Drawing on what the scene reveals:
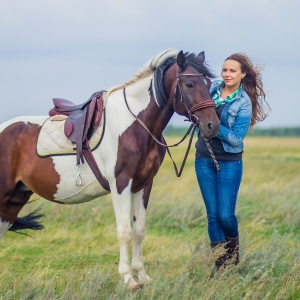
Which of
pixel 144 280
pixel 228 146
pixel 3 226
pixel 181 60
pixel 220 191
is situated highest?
pixel 181 60

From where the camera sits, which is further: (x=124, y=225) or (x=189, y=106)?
(x=124, y=225)

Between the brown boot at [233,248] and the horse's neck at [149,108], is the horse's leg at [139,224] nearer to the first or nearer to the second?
the horse's neck at [149,108]

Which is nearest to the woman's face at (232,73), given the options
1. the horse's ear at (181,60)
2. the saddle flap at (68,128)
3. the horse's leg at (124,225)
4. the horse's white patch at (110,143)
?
the horse's ear at (181,60)

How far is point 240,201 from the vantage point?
12609 millimetres

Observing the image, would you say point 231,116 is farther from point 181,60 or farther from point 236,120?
point 181,60

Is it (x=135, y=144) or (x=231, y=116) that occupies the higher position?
(x=231, y=116)

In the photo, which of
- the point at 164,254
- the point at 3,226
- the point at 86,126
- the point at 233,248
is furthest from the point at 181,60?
the point at 164,254

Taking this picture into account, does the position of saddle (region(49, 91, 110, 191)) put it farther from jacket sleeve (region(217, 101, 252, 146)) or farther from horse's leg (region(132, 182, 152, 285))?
jacket sleeve (region(217, 101, 252, 146))

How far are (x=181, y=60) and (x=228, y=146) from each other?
0.98m

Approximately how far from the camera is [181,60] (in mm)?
5457

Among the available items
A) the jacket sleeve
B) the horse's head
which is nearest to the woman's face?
the jacket sleeve

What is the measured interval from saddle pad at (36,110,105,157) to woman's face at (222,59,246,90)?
1.21m

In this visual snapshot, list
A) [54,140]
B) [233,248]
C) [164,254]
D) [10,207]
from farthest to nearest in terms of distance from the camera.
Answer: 1. [164,254]
2. [10,207]
3. [233,248]
4. [54,140]

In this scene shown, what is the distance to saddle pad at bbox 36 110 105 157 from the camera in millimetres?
6078
